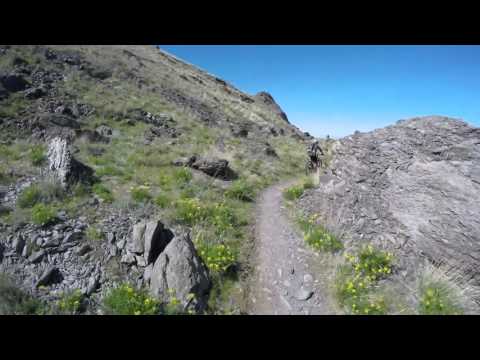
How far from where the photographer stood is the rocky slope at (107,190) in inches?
176

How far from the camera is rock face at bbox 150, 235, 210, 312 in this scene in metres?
4.18

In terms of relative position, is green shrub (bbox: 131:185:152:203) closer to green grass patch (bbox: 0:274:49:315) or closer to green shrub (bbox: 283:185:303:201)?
green grass patch (bbox: 0:274:49:315)

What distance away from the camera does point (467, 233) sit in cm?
503

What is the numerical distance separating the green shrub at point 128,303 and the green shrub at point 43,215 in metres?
2.95

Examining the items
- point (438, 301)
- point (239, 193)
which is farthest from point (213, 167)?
point (438, 301)

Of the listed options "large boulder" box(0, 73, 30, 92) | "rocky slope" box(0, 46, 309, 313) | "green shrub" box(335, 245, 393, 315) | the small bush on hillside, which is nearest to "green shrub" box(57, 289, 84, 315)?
"rocky slope" box(0, 46, 309, 313)

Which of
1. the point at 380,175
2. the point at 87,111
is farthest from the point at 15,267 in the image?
the point at 87,111

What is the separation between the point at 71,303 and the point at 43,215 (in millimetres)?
2924

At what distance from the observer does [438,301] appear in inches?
165

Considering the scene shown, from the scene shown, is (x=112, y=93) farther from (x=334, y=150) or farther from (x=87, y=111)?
(x=334, y=150)

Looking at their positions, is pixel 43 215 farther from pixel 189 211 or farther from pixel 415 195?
pixel 415 195

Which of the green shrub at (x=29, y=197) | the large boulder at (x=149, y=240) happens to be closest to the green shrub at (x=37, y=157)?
the green shrub at (x=29, y=197)

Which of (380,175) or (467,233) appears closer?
(467,233)
